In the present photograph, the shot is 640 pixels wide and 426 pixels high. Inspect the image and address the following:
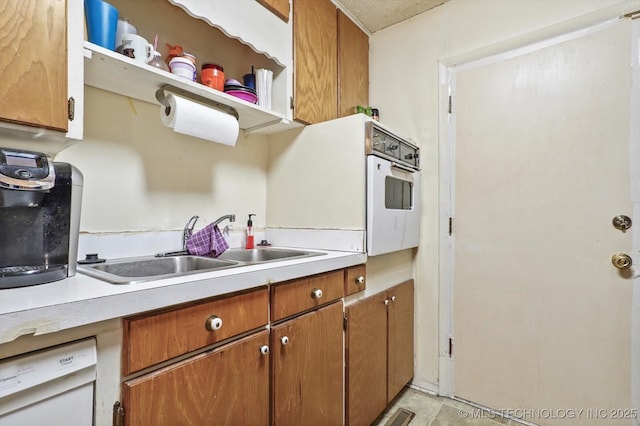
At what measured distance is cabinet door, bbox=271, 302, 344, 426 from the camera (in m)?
1.05

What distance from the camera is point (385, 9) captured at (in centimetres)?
198

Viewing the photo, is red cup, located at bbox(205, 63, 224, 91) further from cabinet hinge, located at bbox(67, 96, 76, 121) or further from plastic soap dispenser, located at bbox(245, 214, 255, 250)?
plastic soap dispenser, located at bbox(245, 214, 255, 250)

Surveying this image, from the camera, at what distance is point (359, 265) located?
4.84 feet

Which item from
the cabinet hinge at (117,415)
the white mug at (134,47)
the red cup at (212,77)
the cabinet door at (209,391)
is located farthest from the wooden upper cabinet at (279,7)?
the cabinet hinge at (117,415)

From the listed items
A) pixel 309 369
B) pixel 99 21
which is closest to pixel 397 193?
pixel 309 369

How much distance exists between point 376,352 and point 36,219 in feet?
4.69

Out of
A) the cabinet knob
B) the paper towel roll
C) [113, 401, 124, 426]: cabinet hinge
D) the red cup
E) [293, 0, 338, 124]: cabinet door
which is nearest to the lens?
[113, 401, 124, 426]: cabinet hinge

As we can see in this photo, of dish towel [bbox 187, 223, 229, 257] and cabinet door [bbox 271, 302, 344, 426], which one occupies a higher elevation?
dish towel [bbox 187, 223, 229, 257]

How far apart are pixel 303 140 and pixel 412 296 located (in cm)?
117

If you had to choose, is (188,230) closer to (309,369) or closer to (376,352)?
(309,369)

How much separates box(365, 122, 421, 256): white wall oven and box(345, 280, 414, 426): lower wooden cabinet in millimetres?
286

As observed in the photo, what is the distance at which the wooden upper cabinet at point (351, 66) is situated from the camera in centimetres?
191

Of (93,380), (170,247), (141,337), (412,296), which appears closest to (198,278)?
(141,337)

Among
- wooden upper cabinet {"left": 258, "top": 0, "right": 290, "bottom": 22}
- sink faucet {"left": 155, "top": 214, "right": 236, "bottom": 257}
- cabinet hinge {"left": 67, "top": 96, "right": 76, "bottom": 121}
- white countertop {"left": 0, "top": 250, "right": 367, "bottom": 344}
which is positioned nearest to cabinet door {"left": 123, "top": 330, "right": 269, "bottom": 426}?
white countertop {"left": 0, "top": 250, "right": 367, "bottom": 344}
